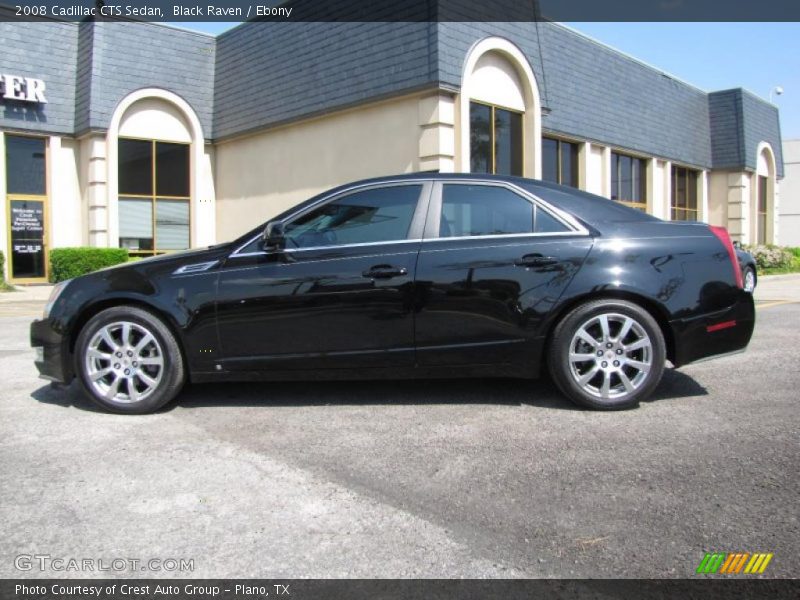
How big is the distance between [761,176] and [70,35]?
25.6 m

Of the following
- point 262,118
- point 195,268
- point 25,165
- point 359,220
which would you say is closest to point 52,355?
point 195,268

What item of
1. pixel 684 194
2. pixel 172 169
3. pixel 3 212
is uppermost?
pixel 684 194

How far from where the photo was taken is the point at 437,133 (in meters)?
13.1

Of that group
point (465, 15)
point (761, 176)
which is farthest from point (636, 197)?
point (465, 15)

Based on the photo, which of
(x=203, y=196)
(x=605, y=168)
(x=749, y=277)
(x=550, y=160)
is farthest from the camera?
(x=605, y=168)

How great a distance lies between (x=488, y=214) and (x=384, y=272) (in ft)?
2.81

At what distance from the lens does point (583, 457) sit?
12.1 ft

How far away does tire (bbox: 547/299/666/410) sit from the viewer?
4.62 m

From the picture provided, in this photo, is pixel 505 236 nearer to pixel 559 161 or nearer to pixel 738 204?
pixel 559 161

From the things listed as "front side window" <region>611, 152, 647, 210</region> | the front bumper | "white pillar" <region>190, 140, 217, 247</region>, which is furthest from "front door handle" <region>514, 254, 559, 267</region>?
"front side window" <region>611, 152, 647, 210</region>

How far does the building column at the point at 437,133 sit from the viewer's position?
13.1m

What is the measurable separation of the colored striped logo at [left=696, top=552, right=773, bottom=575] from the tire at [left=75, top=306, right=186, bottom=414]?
3.49 m

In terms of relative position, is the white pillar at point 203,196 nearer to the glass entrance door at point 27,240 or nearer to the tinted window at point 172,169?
the tinted window at point 172,169

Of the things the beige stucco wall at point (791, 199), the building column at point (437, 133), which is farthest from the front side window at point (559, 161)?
the beige stucco wall at point (791, 199)
